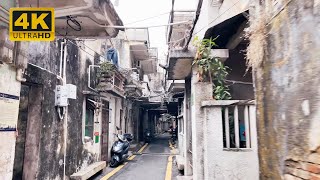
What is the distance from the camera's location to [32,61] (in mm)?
5551

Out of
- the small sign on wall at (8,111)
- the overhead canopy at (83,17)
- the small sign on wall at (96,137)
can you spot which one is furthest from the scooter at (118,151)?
the small sign on wall at (8,111)

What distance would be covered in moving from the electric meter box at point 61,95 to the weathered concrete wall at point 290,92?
4.69 metres

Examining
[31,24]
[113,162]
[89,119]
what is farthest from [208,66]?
[113,162]

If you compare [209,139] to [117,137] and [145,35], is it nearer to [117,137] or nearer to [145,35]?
[117,137]

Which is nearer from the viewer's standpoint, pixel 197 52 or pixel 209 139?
pixel 209 139

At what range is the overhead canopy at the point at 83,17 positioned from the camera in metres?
3.87

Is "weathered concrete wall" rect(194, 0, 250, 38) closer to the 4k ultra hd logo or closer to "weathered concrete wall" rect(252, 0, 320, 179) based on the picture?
"weathered concrete wall" rect(252, 0, 320, 179)

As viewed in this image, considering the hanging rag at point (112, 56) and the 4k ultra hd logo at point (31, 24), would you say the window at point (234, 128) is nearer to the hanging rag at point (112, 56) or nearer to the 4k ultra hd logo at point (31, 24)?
the 4k ultra hd logo at point (31, 24)

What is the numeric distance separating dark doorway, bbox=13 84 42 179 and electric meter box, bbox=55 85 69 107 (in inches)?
25.5

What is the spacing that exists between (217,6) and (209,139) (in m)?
2.94

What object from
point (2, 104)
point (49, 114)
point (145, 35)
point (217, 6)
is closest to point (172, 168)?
point (49, 114)

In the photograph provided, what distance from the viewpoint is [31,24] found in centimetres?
342

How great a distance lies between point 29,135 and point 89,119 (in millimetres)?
3750

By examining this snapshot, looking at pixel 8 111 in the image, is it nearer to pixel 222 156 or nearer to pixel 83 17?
pixel 83 17
